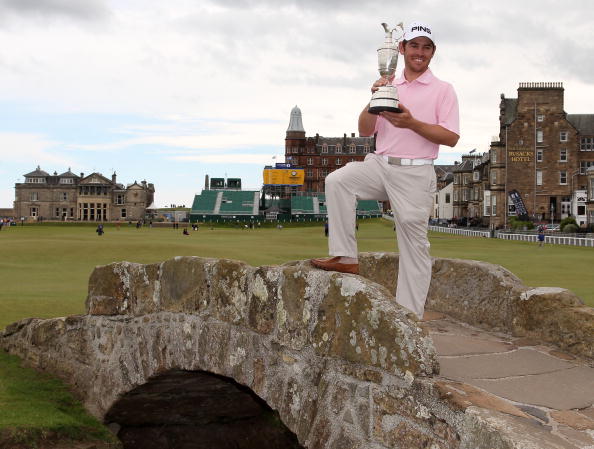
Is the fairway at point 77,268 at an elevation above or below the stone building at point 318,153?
below

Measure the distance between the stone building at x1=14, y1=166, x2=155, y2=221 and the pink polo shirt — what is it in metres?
140

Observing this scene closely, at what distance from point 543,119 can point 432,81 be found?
256ft

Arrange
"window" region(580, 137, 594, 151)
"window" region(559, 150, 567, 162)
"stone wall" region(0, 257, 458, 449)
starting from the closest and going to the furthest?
"stone wall" region(0, 257, 458, 449) → "window" region(559, 150, 567, 162) → "window" region(580, 137, 594, 151)

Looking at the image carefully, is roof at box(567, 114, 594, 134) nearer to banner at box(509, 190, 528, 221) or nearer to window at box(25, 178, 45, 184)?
banner at box(509, 190, 528, 221)

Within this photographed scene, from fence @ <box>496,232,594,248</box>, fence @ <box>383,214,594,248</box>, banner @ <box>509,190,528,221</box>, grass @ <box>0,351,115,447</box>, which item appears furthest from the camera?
banner @ <box>509,190,528,221</box>

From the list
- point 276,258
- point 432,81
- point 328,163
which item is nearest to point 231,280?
point 432,81

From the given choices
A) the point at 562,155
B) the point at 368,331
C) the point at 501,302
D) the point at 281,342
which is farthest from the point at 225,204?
the point at 368,331

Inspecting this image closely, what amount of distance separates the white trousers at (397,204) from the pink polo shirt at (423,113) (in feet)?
0.50

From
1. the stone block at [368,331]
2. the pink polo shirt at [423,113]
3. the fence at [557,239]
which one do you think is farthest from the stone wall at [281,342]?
the fence at [557,239]

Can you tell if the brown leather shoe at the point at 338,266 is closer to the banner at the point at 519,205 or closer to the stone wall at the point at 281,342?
the stone wall at the point at 281,342

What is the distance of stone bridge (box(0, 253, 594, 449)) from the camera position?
502 cm

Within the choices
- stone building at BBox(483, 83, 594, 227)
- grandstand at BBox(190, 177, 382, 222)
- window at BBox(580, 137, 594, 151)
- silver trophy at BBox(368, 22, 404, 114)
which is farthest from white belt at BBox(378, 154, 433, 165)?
grandstand at BBox(190, 177, 382, 222)

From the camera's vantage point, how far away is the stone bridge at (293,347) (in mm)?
5016

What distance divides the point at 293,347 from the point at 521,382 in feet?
7.07
